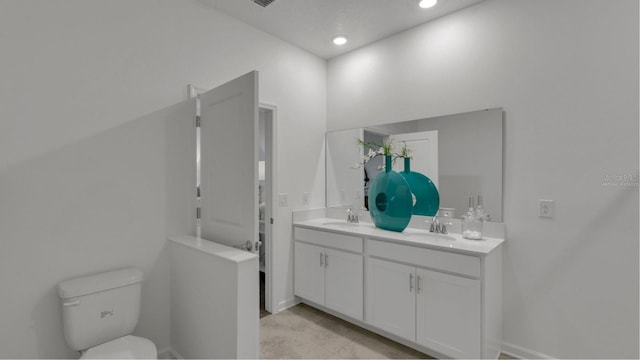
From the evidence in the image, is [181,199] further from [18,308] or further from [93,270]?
[18,308]

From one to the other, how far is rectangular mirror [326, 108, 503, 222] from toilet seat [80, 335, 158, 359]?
2169mm

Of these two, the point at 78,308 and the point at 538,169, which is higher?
the point at 538,169

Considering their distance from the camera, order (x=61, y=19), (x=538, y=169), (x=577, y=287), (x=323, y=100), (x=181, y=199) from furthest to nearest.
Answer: (x=323, y=100), (x=181, y=199), (x=538, y=169), (x=577, y=287), (x=61, y=19)

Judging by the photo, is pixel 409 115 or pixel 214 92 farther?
pixel 409 115

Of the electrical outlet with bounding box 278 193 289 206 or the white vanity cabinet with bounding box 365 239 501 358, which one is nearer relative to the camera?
the white vanity cabinet with bounding box 365 239 501 358

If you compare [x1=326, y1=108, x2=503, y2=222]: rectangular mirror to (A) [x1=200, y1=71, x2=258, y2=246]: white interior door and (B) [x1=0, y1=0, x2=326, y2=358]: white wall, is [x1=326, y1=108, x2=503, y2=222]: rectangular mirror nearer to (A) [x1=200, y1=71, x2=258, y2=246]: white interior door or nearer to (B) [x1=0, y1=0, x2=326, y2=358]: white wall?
(A) [x1=200, y1=71, x2=258, y2=246]: white interior door

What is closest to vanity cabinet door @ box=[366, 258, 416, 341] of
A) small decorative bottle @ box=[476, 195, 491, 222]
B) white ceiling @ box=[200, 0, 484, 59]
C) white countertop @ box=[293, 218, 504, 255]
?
white countertop @ box=[293, 218, 504, 255]

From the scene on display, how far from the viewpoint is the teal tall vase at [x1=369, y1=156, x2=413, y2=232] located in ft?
8.50

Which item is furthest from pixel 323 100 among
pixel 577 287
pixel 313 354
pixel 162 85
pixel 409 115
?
pixel 577 287

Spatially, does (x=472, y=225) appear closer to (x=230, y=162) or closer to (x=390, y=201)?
(x=390, y=201)

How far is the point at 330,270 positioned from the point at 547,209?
178 centimetres

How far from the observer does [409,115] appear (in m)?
2.84

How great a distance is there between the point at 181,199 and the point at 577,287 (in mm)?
2886

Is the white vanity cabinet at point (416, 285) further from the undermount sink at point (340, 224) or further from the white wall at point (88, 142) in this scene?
the white wall at point (88, 142)
